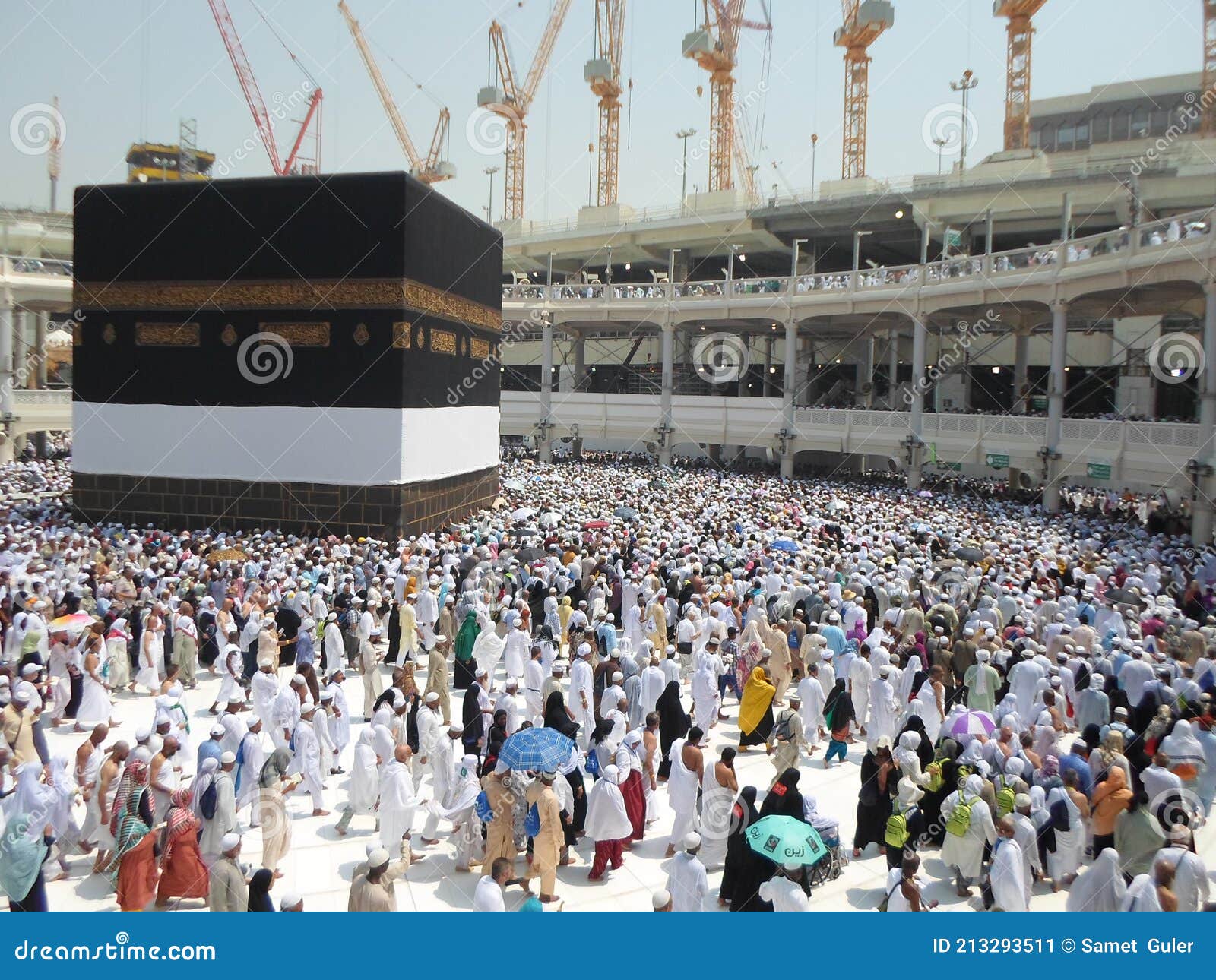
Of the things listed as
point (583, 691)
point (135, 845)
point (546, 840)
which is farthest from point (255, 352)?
point (546, 840)

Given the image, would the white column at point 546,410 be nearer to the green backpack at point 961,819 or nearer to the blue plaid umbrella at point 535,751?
the blue plaid umbrella at point 535,751

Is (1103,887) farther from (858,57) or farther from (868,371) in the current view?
(858,57)

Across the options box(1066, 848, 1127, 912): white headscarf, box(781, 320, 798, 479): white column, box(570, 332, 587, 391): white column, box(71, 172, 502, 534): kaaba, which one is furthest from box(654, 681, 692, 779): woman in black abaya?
box(570, 332, 587, 391): white column

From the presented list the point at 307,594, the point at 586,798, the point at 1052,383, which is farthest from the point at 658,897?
the point at 1052,383

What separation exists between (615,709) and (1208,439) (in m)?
13.8

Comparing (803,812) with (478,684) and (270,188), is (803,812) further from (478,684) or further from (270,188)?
(270,188)

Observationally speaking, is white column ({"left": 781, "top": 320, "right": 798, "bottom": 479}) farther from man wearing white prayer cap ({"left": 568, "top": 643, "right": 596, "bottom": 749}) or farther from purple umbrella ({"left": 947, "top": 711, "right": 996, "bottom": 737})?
purple umbrella ({"left": 947, "top": 711, "right": 996, "bottom": 737})

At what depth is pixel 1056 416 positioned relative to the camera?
20938 millimetres

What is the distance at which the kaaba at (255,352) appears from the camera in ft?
56.0

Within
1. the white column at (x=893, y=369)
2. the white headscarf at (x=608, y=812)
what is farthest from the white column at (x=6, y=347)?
the white column at (x=893, y=369)

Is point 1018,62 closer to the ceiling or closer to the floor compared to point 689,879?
closer to the ceiling

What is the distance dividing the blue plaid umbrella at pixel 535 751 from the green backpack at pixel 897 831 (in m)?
2.09

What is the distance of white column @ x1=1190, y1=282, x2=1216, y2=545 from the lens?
1609 cm

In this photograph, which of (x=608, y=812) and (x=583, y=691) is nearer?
(x=608, y=812)
